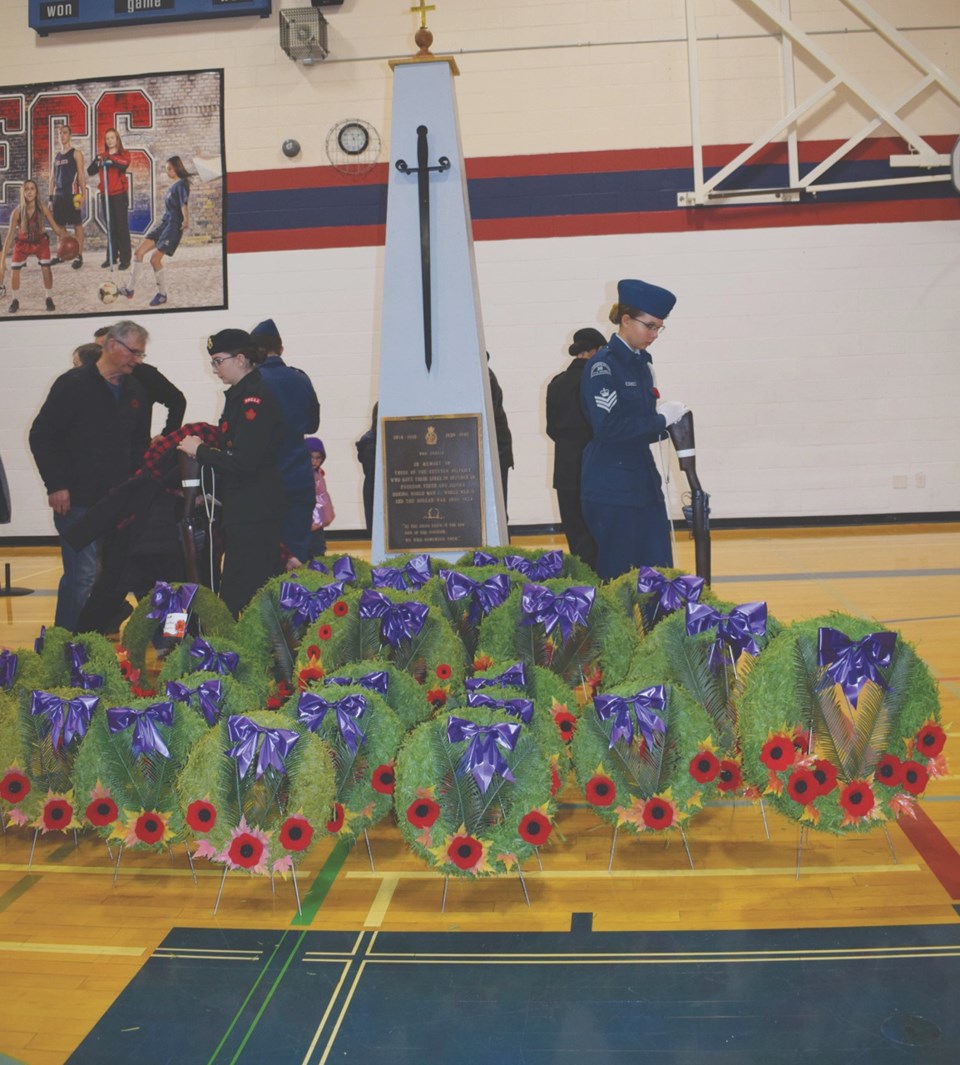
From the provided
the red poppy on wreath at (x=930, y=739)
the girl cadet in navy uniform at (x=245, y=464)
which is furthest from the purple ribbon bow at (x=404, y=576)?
the red poppy on wreath at (x=930, y=739)

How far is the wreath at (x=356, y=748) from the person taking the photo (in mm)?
2799

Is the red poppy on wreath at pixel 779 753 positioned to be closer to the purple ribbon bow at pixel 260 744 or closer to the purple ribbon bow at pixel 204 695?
the purple ribbon bow at pixel 260 744

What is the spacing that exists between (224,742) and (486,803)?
0.58 m

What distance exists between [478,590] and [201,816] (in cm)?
157

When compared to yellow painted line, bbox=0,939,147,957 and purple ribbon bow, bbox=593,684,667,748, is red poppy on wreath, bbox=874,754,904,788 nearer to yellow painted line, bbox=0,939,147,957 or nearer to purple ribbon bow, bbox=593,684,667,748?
purple ribbon bow, bbox=593,684,667,748

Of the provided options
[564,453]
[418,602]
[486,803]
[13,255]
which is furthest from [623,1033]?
[13,255]

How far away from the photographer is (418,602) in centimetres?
360

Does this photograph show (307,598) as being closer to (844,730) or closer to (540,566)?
(540,566)

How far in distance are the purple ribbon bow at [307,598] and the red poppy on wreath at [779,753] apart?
165 cm

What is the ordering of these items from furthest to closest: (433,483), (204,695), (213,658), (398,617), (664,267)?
(664,267) < (433,483) < (398,617) < (213,658) < (204,695)

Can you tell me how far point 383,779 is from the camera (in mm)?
2816

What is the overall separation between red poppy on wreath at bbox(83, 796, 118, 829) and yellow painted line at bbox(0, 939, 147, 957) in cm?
33

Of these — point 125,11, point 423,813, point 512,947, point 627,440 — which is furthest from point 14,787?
point 125,11

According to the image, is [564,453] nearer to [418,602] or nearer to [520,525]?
[418,602]
